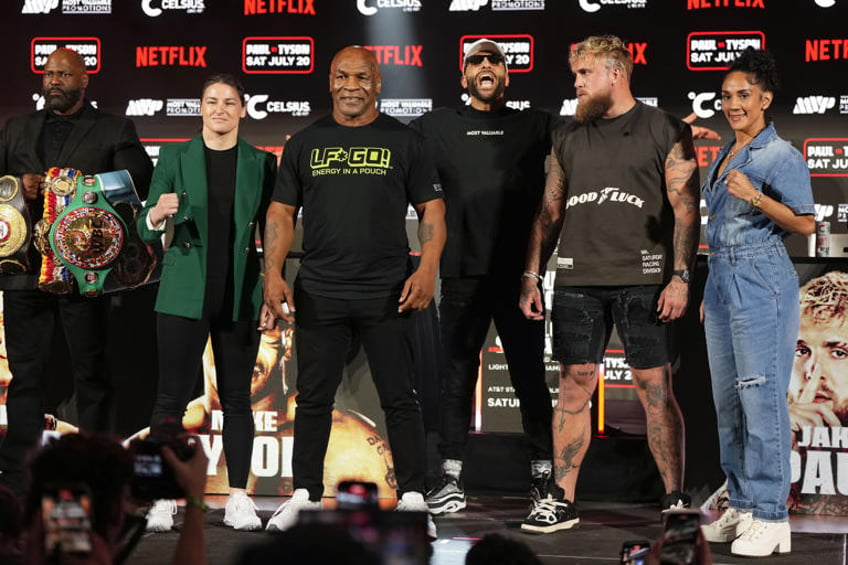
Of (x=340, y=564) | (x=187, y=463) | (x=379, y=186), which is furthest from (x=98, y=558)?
(x=379, y=186)

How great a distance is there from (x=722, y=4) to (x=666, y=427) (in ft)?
13.4

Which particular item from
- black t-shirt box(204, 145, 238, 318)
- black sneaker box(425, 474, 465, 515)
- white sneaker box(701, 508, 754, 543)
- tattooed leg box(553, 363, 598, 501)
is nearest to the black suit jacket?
black t-shirt box(204, 145, 238, 318)

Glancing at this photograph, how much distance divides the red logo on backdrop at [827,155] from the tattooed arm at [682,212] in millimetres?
3538

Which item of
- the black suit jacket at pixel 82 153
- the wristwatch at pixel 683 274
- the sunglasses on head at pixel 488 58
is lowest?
the wristwatch at pixel 683 274

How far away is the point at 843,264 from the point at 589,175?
1250 mm

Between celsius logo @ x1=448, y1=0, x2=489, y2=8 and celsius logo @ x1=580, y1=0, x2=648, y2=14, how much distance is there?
2.11ft

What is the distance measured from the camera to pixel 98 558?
169 centimetres

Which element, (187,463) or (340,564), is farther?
(187,463)

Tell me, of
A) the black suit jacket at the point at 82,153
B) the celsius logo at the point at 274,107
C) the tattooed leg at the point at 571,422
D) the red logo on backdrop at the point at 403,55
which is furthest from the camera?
the celsius logo at the point at 274,107

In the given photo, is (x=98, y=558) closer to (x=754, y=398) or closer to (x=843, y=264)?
(x=754, y=398)

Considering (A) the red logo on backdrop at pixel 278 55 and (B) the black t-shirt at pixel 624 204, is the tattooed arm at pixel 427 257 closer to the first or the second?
(B) the black t-shirt at pixel 624 204

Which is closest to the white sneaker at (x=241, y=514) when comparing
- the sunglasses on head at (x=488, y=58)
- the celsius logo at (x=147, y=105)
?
the sunglasses on head at (x=488, y=58)

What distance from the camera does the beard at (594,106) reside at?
4.23 metres

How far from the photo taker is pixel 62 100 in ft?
15.3
